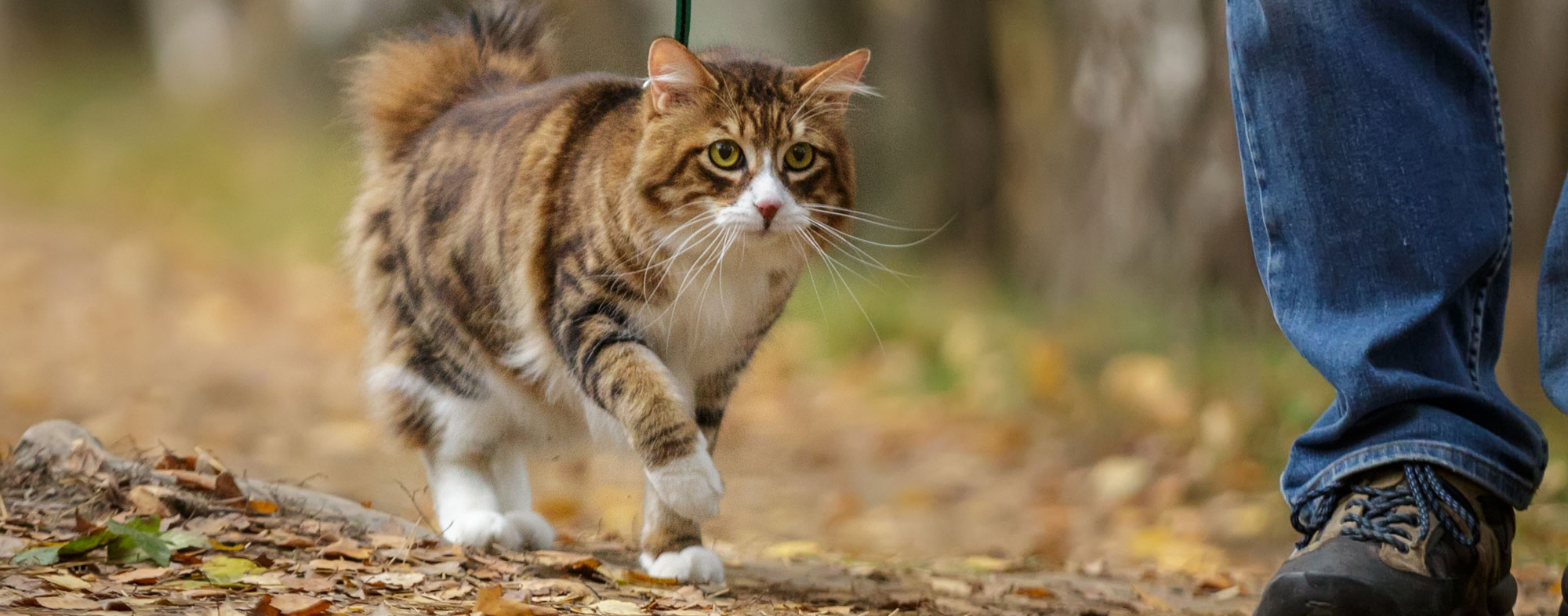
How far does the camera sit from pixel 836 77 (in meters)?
2.45

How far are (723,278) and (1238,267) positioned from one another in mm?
3705

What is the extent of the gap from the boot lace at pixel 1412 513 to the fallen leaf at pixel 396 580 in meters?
1.42

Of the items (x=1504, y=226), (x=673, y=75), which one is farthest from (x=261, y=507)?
(x=1504, y=226)

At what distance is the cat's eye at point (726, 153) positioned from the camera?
2.40m

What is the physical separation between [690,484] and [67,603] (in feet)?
3.09

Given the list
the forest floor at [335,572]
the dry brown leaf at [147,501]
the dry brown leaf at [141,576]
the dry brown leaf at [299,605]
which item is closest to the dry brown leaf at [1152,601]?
the forest floor at [335,572]

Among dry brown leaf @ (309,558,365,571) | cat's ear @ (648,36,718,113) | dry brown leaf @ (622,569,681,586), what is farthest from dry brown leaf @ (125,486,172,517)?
cat's ear @ (648,36,718,113)

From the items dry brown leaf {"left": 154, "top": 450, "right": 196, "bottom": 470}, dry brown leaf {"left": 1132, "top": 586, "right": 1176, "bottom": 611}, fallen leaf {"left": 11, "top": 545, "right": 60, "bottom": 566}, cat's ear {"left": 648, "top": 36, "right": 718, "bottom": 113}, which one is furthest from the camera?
dry brown leaf {"left": 154, "top": 450, "right": 196, "bottom": 470}

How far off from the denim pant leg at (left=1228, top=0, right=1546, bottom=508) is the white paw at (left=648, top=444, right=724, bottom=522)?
96 centimetres

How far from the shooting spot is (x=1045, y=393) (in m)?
5.84

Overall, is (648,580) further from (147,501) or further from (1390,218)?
(1390,218)

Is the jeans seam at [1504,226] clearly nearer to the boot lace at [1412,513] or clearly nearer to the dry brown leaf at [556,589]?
the boot lace at [1412,513]

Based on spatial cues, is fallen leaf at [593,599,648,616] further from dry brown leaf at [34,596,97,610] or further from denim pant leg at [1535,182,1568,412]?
denim pant leg at [1535,182,1568,412]

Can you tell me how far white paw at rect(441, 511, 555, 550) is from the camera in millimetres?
2621
